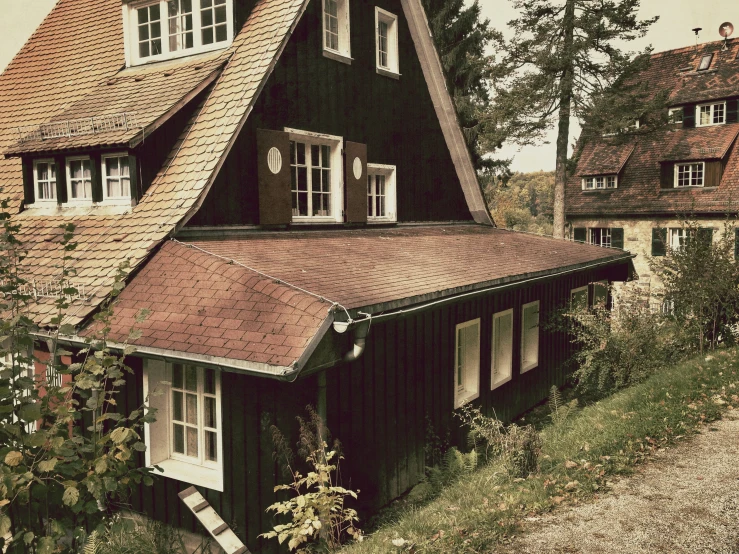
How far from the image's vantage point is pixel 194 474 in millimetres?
6465

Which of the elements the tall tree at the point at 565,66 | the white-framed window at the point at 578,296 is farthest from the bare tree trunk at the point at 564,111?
the white-framed window at the point at 578,296

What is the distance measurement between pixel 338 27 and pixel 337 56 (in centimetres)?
63

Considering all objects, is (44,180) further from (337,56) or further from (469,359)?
(469,359)

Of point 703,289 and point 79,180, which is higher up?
point 79,180

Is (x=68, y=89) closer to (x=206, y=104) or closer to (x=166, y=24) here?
(x=166, y=24)

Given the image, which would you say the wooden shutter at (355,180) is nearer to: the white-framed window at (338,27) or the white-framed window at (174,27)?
the white-framed window at (338,27)

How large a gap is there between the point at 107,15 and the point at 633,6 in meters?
18.4

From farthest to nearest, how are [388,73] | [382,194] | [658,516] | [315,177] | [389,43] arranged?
[382,194] < [389,43] < [388,73] < [315,177] < [658,516]

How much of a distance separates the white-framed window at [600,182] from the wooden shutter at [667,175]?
2.12 m

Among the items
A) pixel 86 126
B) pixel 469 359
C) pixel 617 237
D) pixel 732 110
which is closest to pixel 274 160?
pixel 86 126

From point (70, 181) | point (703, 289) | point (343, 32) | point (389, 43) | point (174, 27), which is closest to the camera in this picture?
point (70, 181)

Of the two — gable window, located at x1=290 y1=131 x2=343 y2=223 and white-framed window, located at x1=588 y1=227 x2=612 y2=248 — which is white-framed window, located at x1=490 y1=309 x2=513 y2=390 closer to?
gable window, located at x1=290 y1=131 x2=343 y2=223

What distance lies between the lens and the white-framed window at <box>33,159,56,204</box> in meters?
9.38

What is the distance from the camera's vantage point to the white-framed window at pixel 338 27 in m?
10.4
